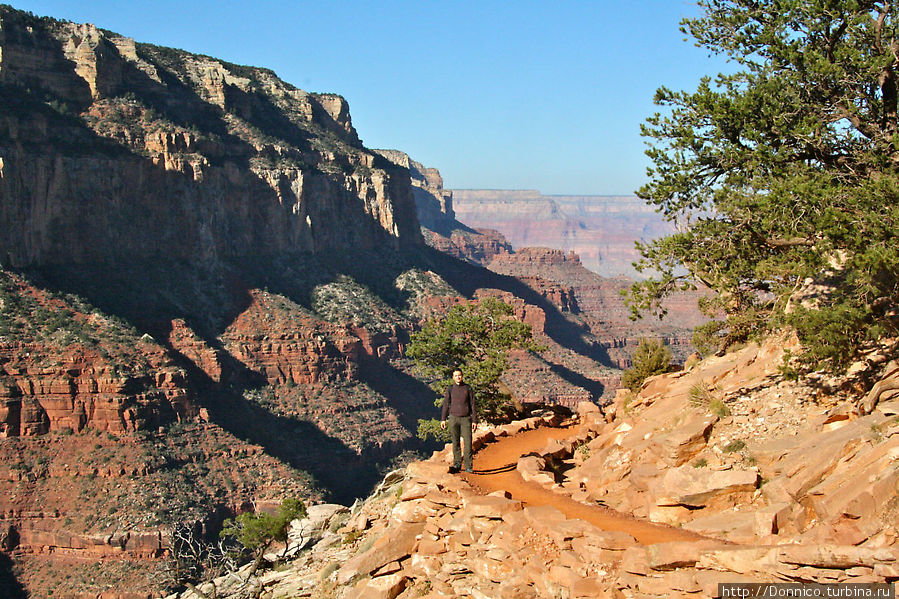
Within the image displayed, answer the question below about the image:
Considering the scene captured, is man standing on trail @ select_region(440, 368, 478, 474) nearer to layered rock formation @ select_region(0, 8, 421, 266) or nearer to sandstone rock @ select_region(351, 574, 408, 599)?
sandstone rock @ select_region(351, 574, 408, 599)

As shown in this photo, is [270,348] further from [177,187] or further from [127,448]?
[127,448]

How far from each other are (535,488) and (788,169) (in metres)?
10.3

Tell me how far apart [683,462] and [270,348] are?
256ft

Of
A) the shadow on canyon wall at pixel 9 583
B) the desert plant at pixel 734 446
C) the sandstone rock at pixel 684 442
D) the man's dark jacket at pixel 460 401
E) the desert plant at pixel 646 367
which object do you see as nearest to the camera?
the desert plant at pixel 734 446

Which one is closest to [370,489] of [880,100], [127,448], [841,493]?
[127,448]

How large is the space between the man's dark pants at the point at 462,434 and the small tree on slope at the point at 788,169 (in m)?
5.76

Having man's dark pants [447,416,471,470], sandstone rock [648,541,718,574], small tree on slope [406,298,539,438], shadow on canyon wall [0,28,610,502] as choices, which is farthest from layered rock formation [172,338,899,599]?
shadow on canyon wall [0,28,610,502]

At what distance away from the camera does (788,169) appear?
24062mm

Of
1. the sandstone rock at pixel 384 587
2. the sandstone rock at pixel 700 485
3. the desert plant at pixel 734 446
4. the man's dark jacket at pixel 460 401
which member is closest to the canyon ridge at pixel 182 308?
the man's dark jacket at pixel 460 401

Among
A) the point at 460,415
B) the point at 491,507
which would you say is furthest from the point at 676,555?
the point at 460,415

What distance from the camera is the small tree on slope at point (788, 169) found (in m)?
21.2

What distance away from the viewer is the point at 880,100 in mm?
24453

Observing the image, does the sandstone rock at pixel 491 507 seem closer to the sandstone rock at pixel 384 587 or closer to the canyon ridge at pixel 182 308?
the sandstone rock at pixel 384 587

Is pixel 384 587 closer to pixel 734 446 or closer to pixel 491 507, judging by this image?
pixel 491 507
